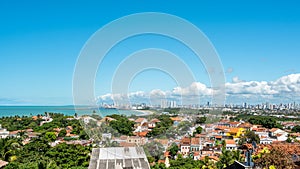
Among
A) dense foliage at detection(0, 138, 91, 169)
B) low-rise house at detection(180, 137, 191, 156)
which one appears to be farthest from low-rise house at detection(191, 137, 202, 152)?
dense foliage at detection(0, 138, 91, 169)

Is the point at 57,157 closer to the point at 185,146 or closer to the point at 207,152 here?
the point at 207,152

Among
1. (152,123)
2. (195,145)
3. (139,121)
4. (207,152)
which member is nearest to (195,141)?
(195,145)

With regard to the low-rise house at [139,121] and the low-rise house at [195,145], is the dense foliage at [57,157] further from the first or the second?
the low-rise house at [195,145]

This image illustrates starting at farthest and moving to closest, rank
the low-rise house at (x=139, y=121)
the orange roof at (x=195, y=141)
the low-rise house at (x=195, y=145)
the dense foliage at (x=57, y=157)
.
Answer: the orange roof at (x=195, y=141) → the low-rise house at (x=195, y=145) → the low-rise house at (x=139, y=121) → the dense foliage at (x=57, y=157)

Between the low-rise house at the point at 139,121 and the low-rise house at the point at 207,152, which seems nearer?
the low-rise house at the point at 207,152

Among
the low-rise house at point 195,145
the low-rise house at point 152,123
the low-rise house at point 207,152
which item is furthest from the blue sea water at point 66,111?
the low-rise house at point 195,145

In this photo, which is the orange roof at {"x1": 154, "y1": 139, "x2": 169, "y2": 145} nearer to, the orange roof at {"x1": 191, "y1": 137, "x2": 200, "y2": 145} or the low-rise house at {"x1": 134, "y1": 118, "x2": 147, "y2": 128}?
the low-rise house at {"x1": 134, "y1": 118, "x2": 147, "y2": 128}

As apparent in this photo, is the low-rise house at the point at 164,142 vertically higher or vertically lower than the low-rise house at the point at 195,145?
higher

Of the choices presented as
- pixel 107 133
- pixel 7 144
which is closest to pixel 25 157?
pixel 7 144

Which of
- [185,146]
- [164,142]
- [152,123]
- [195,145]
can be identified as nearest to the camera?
[164,142]

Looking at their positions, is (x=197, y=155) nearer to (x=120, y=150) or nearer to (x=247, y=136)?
(x=247, y=136)

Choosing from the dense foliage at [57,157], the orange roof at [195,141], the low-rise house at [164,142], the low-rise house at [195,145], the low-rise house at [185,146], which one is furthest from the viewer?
the orange roof at [195,141]
